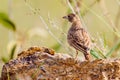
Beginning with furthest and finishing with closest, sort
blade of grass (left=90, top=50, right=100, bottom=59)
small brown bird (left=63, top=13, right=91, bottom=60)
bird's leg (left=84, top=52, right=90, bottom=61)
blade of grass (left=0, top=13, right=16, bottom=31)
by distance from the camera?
blade of grass (left=0, top=13, right=16, bottom=31) → small brown bird (left=63, top=13, right=91, bottom=60) → bird's leg (left=84, top=52, right=90, bottom=61) → blade of grass (left=90, top=50, right=100, bottom=59)

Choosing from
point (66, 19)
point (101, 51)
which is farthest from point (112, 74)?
point (66, 19)

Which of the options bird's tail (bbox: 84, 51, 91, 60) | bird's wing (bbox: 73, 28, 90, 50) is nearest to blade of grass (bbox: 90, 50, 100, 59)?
bird's tail (bbox: 84, 51, 91, 60)

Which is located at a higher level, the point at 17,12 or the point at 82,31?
the point at 17,12

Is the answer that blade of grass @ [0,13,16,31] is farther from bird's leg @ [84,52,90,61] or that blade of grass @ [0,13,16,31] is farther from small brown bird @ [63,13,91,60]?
bird's leg @ [84,52,90,61]

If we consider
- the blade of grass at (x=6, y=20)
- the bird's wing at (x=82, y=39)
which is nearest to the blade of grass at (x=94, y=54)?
the bird's wing at (x=82, y=39)

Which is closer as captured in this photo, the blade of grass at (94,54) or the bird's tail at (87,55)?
the blade of grass at (94,54)

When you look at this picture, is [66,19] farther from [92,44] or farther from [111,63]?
[111,63]

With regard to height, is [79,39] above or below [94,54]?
above

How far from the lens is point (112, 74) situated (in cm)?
450

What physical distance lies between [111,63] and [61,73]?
340 millimetres

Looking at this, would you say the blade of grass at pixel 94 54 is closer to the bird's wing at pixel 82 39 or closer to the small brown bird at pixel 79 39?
the small brown bird at pixel 79 39

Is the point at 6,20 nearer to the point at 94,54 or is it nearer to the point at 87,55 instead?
the point at 87,55

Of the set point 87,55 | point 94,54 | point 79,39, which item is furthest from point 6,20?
point 94,54

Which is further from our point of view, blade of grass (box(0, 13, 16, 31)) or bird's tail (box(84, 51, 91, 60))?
blade of grass (box(0, 13, 16, 31))
